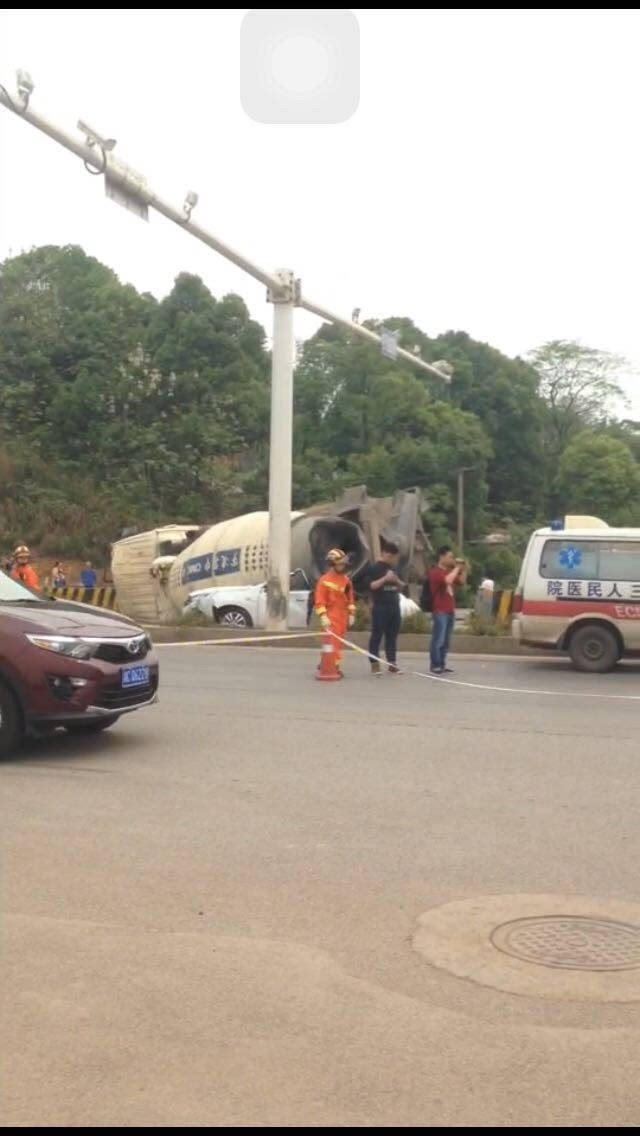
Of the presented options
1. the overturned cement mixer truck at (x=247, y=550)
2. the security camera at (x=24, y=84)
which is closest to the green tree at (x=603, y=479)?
the overturned cement mixer truck at (x=247, y=550)

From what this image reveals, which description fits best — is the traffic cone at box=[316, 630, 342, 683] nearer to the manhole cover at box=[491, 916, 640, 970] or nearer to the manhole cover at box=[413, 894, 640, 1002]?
the manhole cover at box=[413, 894, 640, 1002]

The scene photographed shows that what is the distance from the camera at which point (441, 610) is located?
53.4 ft

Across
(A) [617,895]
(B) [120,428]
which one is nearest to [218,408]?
(B) [120,428]

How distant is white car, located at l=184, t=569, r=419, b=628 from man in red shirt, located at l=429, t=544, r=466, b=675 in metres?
7.84

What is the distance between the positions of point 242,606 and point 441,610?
9140mm

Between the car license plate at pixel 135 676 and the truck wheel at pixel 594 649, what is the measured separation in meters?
8.13

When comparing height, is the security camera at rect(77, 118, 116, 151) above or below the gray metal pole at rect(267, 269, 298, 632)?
above

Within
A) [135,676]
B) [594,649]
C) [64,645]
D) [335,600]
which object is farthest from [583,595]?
[64,645]

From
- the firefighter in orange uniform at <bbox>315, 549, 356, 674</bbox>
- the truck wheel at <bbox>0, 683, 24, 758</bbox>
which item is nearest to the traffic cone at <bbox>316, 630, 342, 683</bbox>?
the firefighter in orange uniform at <bbox>315, 549, 356, 674</bbox>

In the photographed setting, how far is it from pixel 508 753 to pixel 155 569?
69.0 feet

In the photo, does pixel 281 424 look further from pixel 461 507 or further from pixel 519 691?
pixel 461 507

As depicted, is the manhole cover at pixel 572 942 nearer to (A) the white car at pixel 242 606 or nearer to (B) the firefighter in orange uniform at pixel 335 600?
(B) the firefighter in orange uniform at pixel 335 600

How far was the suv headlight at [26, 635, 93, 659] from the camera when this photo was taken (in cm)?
944

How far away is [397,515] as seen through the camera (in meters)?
30.6
